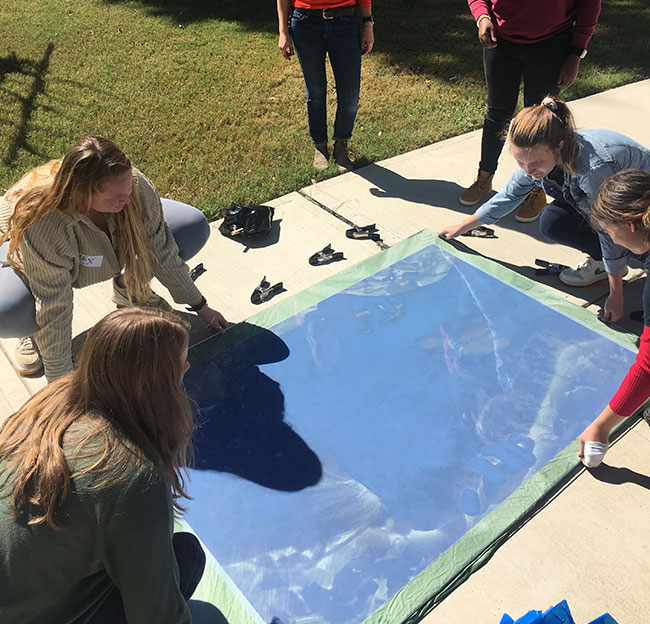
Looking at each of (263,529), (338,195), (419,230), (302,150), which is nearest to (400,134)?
(302,150)

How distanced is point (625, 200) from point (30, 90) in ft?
17.5

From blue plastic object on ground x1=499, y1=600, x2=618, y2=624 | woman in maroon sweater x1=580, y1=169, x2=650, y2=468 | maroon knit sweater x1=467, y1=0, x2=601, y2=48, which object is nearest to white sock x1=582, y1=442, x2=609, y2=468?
woman in maroon sweater x1=580, y1=169, x2=650, y2=468

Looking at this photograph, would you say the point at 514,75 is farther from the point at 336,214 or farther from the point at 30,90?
the point at 30,90

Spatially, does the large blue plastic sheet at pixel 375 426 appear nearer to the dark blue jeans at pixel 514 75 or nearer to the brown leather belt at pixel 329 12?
the dark blue jeans at pixel 514 75

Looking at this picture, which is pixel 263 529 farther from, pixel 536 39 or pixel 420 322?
pixel 536 39

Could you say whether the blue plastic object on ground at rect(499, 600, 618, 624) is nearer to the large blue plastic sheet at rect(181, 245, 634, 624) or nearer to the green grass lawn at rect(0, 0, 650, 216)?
the large blue plastic sheet at rect(181, 245, 634, 624)

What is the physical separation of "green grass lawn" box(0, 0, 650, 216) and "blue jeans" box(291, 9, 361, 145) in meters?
0.42

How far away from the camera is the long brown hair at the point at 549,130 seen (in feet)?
8.22

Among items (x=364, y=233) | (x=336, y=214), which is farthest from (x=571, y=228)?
(x=336, y=214)

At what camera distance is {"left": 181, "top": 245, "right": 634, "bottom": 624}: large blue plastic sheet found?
2.00 metres

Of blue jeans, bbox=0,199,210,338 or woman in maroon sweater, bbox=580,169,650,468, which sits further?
blue jeans, bbox=0,199,210,338

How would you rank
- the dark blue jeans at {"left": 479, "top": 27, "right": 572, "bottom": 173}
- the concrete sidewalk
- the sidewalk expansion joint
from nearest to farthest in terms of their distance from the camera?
the concrete sidewalk, the dark blue jeans at {"left": 479, "top": 27, "right": 572, "bottom": 173}, the sidewalk expansion joint

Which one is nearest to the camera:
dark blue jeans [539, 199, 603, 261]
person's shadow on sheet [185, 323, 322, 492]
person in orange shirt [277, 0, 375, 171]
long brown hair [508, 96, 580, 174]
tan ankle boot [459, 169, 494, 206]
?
person's shadow on sheet [185, 323, 322, 492]

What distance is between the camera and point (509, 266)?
128 inches
